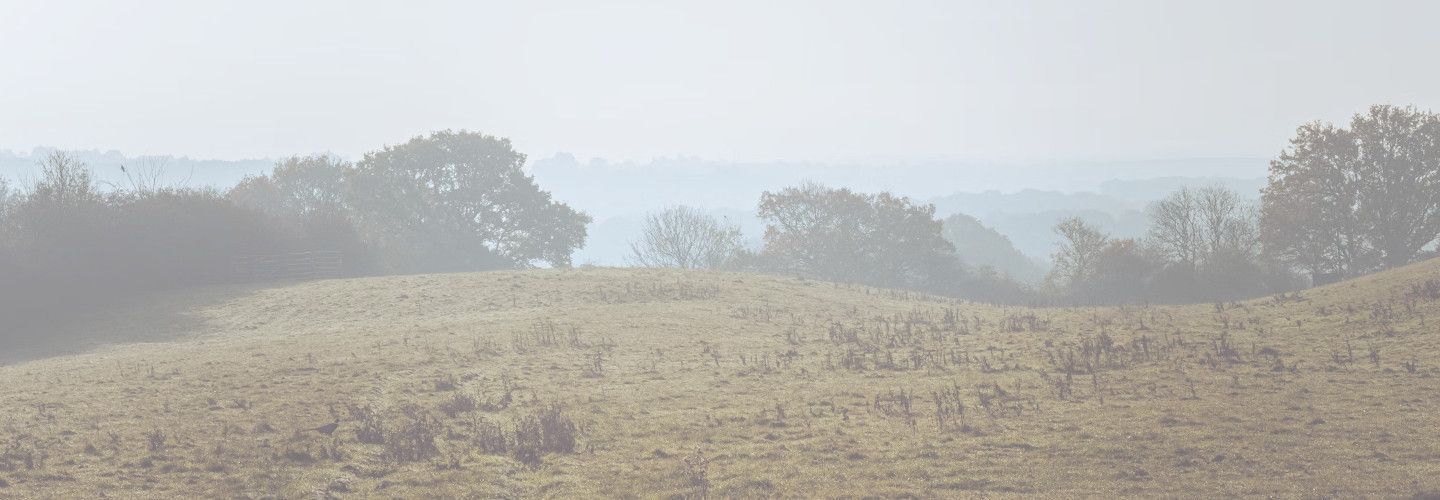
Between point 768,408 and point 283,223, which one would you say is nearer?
point 768,408

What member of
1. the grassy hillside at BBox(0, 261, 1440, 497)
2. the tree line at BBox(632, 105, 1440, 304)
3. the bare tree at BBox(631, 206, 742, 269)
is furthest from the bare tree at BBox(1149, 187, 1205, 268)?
the grassy hillside at BBox(0, 261, 1440, 497)

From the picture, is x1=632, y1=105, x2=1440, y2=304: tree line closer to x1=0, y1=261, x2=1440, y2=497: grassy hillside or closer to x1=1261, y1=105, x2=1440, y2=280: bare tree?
x1=1261, y1=105, x2=1440, y2=280: bare tree

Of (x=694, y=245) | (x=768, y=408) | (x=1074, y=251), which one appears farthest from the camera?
(x=694, y=245)

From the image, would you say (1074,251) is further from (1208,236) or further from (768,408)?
(768,408)

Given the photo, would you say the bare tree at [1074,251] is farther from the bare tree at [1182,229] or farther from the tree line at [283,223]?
the tree line at [283,223]

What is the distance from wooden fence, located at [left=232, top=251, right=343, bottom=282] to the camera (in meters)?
54.1

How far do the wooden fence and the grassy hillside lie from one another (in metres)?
21.6

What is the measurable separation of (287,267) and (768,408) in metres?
46.2

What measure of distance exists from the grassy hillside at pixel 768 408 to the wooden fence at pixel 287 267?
21.6 m

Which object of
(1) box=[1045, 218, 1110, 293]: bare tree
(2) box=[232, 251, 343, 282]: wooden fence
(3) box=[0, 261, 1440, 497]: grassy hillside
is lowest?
(3) box=[0, 261, 1440, 497]: grassy hillside

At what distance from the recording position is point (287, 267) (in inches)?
2221

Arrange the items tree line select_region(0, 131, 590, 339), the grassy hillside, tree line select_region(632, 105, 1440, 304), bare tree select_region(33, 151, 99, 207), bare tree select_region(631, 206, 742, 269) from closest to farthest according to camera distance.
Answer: the grassy hillside → tree line select_region(0, 131, 590, 339) → bare tree select_region(33, 151, 99, 207) → tree line select_region(632, 105, 1440, 304) → bare tree select_region(631, 206, 742, 269)

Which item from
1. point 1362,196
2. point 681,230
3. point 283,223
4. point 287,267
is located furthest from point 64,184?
point 1362,196

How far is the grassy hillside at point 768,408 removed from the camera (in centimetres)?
1302
